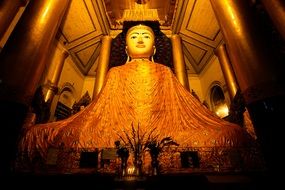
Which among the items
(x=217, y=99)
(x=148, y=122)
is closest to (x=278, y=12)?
(x=148, y=122)

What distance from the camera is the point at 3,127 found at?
175cm

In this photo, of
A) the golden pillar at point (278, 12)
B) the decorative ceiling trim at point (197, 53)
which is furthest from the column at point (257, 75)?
the decorative ceiling trim at point (197, 53)

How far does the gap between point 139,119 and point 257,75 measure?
1.42 m

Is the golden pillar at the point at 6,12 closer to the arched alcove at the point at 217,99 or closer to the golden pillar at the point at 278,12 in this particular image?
the golden pillar at the point at 278,12

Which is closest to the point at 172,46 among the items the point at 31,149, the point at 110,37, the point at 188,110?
the point at 110,37

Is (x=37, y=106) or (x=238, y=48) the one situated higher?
(x=238, y=48)

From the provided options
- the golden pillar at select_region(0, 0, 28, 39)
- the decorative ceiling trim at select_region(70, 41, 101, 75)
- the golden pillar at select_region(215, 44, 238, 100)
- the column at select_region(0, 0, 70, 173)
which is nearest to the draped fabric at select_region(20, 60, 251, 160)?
the column at select_region(0, 0, 70, 173)

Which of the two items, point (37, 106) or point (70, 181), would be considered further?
point (37, 106)

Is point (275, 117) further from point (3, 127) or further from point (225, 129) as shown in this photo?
point (3, 127)

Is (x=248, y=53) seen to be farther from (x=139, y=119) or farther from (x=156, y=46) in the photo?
(x=156, y=46)

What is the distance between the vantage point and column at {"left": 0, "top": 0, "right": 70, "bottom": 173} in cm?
179

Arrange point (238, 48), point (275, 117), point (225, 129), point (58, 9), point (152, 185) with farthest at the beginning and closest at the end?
1. point (58, 9)
2. point (238, 48)
3. point (225, 129)
4. point (275, 117)
5. point (152, 185)

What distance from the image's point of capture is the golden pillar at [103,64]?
199 inches

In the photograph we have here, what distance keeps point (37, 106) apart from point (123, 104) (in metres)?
1.38
